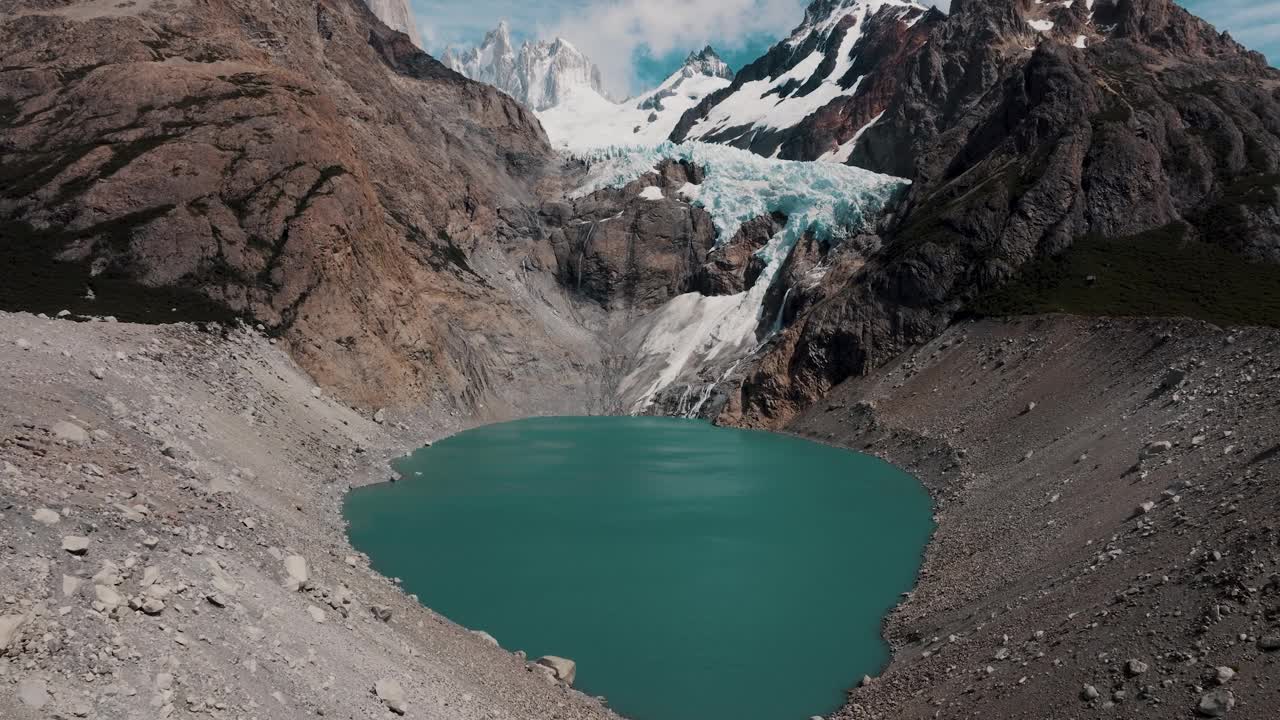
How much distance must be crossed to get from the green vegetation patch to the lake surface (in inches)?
736

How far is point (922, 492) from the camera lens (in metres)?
43.6

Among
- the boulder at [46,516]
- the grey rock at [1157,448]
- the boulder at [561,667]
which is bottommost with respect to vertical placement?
the boulder at [561,667]

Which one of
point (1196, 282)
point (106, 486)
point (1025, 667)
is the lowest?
point (106, 486)

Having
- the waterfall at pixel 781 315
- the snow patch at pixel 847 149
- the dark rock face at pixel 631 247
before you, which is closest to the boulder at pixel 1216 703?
the waterfall at pixel 781 315

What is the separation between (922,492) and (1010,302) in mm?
26382

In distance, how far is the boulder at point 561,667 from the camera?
2050cm

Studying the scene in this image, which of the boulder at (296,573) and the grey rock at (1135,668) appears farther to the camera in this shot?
the boulder at (296,573)

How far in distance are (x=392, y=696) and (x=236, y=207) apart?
51.3m

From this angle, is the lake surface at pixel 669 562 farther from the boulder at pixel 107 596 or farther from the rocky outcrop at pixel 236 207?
the rocky outcrop at pixel 236 207

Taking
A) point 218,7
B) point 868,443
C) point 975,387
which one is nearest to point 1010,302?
point 975,387

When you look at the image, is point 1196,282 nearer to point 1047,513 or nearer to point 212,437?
point 1047,513

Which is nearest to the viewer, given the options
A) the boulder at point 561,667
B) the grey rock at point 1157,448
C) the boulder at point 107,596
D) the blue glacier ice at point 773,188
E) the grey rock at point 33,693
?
the grey rock at point 33,693

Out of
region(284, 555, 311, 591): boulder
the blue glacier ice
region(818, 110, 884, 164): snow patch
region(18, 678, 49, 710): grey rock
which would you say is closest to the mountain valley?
region(18, 678, 49, 710): grey rock

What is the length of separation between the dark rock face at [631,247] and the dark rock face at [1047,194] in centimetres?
2723
